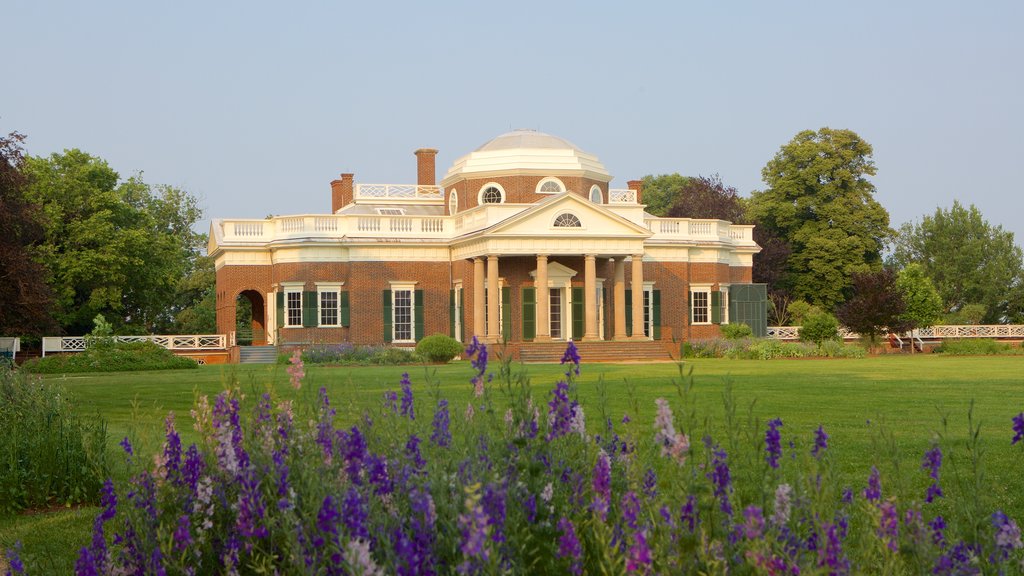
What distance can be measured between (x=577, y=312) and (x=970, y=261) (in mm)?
34771

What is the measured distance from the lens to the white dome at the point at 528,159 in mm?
46000

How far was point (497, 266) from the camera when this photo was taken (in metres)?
42.7

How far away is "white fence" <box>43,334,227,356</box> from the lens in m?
42.8

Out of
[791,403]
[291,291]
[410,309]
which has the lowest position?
[791,403]

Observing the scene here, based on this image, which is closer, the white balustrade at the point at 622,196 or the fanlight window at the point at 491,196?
the fanlight window at the point at 491,196

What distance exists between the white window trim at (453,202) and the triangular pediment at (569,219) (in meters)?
6.08

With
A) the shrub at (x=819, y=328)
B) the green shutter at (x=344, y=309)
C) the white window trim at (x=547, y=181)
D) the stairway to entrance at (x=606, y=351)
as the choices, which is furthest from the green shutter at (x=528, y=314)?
the shrub at (x=819, y=328)

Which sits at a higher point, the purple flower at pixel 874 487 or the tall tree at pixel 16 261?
the tall tree at pixel 16 261

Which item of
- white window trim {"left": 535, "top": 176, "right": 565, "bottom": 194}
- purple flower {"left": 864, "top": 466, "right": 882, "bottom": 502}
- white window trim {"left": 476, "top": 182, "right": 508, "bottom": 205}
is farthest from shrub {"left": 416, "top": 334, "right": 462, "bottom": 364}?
purple flower {"left": 864, "top": 466, "right": 882, "bottom": 502}

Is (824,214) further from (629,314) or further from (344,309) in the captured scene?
(344,309)

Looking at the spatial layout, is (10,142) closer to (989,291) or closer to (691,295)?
(691,295)

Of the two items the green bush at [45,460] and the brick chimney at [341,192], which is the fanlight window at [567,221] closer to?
the brick chimney at [341,192]

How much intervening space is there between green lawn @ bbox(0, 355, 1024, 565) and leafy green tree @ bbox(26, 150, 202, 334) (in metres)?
16.8

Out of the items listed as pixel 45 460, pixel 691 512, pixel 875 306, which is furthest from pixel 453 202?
pixel 691 512
